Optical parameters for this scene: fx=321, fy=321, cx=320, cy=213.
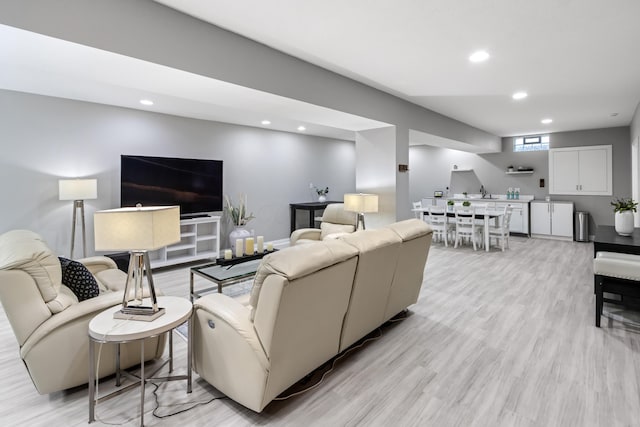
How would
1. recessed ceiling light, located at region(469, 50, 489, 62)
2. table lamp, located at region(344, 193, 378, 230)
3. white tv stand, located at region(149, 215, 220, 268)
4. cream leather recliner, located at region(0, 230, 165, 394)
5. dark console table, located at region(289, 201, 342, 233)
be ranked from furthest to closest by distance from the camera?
dark console table, located at region(289, 201, 342, 233) → white tv stand, located at region(149, 215, 220, 268) → table lamp, located at region(344, 193, 378, 230) → recessed ceiling light, located at region(469, 50, 489, 62) → cream leather recliner, located at region(0, 230, 165, 394)

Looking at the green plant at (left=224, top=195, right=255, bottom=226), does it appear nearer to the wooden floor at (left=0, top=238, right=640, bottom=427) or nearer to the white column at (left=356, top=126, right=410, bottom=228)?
the white column at (left=356, top=126, right=410, bottom=228)

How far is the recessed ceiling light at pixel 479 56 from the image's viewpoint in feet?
10.2

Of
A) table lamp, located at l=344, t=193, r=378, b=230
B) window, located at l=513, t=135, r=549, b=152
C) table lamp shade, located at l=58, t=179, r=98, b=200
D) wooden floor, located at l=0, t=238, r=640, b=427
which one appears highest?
window, located at l=513, t=135, r=549, b=152

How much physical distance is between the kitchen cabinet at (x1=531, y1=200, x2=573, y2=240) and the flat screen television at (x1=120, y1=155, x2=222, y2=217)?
7359 millimetres

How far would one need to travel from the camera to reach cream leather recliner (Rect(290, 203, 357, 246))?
5098mm

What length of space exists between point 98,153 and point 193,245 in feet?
6.25

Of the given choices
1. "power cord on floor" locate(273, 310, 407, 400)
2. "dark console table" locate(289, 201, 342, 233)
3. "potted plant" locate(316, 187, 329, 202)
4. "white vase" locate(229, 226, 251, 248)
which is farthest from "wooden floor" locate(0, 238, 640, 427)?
"potted plant" locate(316, 187, 329, 202)

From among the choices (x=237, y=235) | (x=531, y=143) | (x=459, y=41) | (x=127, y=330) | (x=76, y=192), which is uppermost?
(x=531, y=143)

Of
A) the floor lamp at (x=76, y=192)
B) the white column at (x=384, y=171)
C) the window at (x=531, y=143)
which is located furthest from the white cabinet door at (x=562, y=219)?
the floor lamp at (x=76, y=192)

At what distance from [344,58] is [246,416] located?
319cm

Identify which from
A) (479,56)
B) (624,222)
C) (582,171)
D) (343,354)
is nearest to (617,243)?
(624,222)

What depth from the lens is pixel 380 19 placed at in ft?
8.23

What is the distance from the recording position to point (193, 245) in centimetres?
532

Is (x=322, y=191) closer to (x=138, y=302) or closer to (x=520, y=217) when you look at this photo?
(x=520, y=217)
